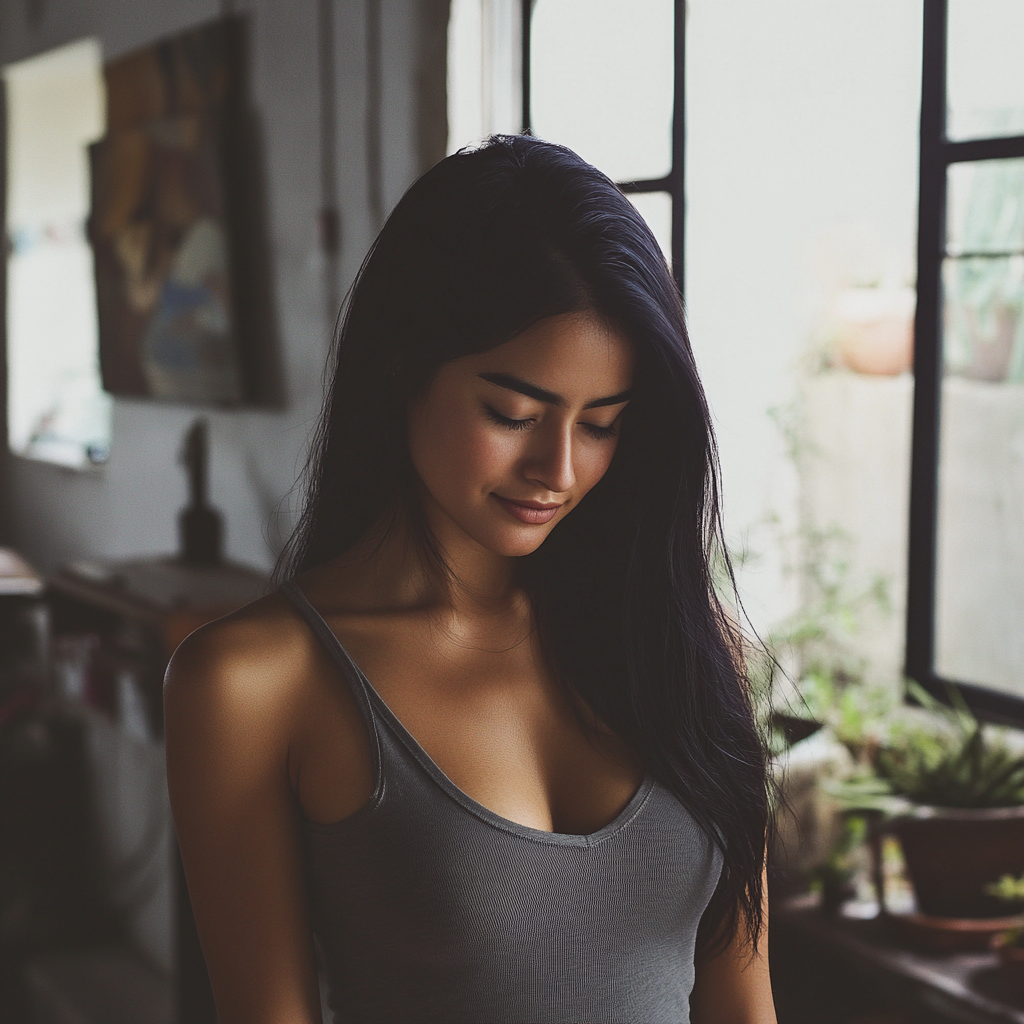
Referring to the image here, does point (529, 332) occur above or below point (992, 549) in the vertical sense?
above

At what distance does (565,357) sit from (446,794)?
0.37m

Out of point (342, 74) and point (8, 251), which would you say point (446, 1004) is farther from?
point (8, 251)

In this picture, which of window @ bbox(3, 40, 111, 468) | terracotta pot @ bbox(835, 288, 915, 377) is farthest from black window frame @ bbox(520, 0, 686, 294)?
window @ bbox(3, 40, 111, 468)

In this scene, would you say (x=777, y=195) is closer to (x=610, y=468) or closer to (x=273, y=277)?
(x=273, y=277)

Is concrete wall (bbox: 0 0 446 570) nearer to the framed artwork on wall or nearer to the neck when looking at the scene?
the framed artwork on wall

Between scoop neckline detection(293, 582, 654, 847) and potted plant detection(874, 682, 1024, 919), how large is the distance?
0.88 meters

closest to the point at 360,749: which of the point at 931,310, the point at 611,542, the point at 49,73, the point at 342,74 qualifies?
the point at 611,542

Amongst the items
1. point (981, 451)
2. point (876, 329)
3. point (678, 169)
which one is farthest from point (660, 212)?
point (981, 451)

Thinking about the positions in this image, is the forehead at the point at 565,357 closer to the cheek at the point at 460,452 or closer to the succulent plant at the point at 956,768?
the cheek at the point at 460,452

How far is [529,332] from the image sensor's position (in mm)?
1002

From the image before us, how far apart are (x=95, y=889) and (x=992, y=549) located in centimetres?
326

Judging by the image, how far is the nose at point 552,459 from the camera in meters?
1.02

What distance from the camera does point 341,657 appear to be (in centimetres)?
108

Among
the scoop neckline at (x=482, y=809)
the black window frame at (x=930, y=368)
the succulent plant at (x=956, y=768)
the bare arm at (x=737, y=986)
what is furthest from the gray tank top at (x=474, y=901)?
the black window frame at (x=930, y=368)
